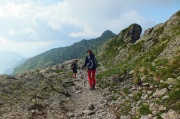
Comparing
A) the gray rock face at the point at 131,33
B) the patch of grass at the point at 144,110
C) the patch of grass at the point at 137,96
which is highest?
the gray rock face at the point at 131,33

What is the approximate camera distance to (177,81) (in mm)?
17797

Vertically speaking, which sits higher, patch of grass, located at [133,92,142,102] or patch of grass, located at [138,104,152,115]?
patch of grass, located at [133,92,142,102]

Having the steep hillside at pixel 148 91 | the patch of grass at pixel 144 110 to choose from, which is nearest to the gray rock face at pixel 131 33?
the steep hillside at pixel 148 91

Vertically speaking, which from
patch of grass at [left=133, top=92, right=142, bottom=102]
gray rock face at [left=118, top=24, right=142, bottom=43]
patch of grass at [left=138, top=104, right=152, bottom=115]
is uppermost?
gray rock face at [left=118, top=24, right=142, bottom=43]

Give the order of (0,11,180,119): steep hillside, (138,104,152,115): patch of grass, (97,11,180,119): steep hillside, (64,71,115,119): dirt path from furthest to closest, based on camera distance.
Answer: (64,71,115,119): dirt path < (0,11,180,119): steep hillside < (138,104,152,115): patch of grass < (97,11,180,119): steep hillside

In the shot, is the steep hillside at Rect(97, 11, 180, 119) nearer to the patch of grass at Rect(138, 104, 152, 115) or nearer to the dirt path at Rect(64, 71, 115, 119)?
the patch of grass at Rect(138, 104, 152, 115)

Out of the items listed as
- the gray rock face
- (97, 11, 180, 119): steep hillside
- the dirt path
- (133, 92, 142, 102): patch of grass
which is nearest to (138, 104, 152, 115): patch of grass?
(97, 11, 180, 119): steep hillside

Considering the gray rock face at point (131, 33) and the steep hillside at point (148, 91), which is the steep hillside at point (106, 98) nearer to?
the steep hillside at point (148, 91)

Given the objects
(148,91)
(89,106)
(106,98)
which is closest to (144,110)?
(148,91)

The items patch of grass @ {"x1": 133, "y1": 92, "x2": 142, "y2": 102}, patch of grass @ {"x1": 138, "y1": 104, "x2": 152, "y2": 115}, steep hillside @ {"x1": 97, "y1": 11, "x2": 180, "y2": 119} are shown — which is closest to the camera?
steep hillside @ {"x1": 97, "y1": 11, "x2": 180, "y2": 119}

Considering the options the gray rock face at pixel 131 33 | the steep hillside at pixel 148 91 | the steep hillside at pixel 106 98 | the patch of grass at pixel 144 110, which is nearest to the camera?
the steep hillside at pixel 148 91

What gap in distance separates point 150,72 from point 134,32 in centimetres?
10158

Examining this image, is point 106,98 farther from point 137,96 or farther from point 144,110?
point 144,110

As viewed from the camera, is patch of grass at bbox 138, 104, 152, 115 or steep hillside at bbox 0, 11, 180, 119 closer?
patch of grass at bbox 138, 104, 152, 115
